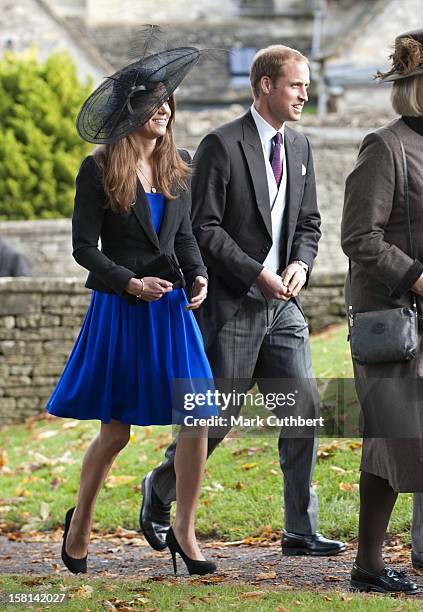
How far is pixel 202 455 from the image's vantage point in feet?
18.9

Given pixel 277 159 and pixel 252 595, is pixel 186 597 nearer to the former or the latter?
pixel 252 595

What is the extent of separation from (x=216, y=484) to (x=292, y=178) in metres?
2.63

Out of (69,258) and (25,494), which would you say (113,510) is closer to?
(25,494)

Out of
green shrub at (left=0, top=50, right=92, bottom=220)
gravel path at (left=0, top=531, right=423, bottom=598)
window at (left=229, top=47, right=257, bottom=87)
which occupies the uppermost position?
window at (left=229, top=47, right=257, bottom=87)

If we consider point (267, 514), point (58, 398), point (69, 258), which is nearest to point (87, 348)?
point (58, 398)

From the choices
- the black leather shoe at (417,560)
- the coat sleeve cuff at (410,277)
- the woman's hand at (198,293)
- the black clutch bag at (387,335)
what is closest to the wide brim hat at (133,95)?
the woman's hand at (198,293)

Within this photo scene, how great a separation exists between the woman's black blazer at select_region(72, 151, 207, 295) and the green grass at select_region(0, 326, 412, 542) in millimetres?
1968

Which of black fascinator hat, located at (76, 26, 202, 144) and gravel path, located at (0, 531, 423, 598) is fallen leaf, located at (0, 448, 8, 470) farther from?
black fascinator hat, located at (76, 26, 202, 144)

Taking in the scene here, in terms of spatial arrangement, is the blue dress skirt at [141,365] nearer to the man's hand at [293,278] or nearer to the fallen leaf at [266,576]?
the man's hand at [293,278]

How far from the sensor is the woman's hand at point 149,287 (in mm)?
5613

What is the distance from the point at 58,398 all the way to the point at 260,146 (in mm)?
1507

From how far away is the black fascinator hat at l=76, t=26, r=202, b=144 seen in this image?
5.77 metres

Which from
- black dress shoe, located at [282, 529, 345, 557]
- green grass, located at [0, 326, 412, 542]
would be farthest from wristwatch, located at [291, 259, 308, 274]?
green grass, located at [0, 326, 412, 542]

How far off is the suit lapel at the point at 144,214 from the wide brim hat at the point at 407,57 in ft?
3.80
